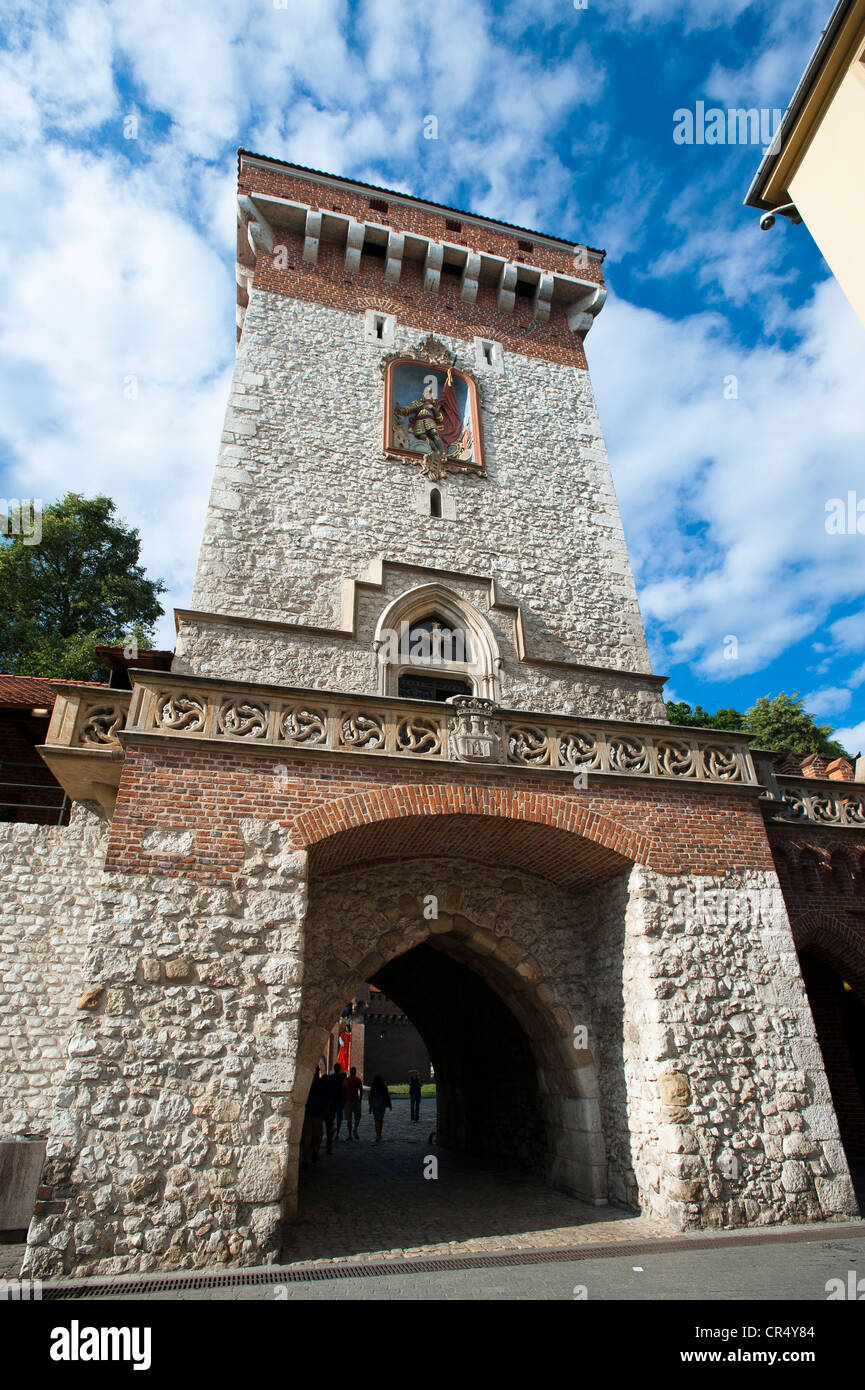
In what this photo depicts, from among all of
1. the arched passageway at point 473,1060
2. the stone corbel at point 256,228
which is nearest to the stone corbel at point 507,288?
the stone corbel at point 256,228

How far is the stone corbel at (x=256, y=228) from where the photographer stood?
43.1 feet

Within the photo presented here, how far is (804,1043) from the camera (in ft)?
23.7

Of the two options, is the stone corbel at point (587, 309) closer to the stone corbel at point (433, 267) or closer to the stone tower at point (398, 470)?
the stone tower at point (398, 470)

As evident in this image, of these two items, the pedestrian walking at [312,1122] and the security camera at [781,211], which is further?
the pedestrian walking at [312,1122]

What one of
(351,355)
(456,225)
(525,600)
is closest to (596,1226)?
(525,600)

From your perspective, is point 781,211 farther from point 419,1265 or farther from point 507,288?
point 419,1265

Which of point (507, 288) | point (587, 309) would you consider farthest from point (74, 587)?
point (587, 309)

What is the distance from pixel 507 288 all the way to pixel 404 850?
1173 cm

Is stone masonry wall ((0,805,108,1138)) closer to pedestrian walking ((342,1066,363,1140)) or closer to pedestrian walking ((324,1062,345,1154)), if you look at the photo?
pedestrian walking ((324,1062,345,1154))

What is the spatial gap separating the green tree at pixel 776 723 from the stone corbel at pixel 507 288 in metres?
14.9
